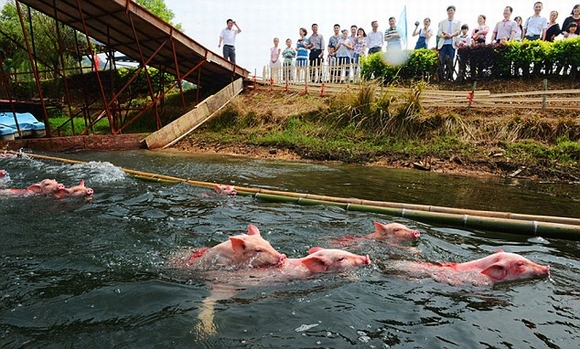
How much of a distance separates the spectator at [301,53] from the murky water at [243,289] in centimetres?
→ 1303

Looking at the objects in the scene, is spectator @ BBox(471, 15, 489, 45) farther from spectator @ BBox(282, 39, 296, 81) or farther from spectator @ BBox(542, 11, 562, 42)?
spectator @ BBox(282, 39, 296, 81)

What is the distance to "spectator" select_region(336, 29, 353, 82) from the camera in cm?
1888

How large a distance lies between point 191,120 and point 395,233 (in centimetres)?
1308

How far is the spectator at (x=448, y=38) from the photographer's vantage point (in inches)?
644

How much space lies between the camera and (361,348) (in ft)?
9.95

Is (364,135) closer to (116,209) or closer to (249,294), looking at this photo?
(116,209)

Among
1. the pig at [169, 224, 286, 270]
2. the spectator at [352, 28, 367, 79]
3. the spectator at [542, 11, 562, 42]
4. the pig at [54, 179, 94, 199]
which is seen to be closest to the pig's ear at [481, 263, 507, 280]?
the pig at [169, 224, 286, 270]

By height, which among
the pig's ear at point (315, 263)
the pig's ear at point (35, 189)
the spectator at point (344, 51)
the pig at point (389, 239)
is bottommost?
the pig at point (389, 239)

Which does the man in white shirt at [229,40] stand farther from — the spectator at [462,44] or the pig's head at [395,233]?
the pig's head at [395,233]

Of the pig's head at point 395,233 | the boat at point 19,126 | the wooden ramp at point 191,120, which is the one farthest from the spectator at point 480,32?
the boat at point 19,126

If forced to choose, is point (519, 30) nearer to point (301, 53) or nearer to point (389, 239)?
point (301, 53)

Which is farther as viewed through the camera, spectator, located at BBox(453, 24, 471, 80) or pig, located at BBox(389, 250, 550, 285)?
spectator, located at BBox(453, 24, 471, 80)

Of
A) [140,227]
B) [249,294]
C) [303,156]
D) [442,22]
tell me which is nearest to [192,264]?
[249,294]

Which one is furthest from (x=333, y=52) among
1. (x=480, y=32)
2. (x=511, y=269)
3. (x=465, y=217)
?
(x=511, y=269)
